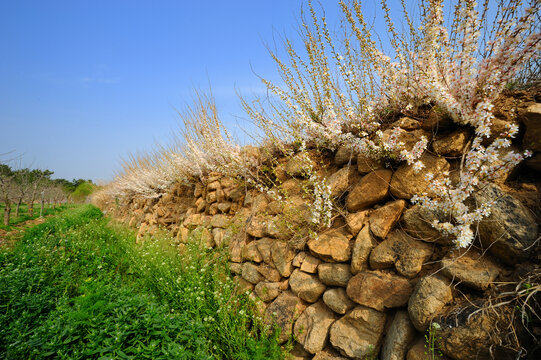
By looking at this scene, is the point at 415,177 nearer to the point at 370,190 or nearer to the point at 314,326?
the point at 370,190

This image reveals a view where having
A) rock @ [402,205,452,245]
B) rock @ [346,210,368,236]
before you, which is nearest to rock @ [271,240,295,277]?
rock @ [346,210,368,236]

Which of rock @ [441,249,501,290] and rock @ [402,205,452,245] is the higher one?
rock @ [402,205,452,245]

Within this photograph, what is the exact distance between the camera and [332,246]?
2703 mm

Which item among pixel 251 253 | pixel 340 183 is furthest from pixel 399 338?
pixel 251 253

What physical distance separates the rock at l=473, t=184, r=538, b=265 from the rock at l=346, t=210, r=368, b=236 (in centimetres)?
95

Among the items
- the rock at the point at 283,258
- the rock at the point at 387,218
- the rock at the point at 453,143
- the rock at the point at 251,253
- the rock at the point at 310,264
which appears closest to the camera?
the rock at the point at 453,143

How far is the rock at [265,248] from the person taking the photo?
337cm

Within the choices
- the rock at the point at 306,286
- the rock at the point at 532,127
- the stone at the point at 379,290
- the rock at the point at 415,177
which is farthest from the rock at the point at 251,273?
the rock at the point at 532,127

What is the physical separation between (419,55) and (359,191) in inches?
61.4

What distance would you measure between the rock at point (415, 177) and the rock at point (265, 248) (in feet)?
5.60

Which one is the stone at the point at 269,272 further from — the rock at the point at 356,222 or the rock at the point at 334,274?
the rock at the point at 356,222

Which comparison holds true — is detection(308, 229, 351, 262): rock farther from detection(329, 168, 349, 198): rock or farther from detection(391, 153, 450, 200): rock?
detection(391, 153, 450, 200): rock

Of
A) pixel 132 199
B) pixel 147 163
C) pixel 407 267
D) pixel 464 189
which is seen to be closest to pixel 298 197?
pixel 407 267

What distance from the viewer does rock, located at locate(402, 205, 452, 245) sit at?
219 centimetres
